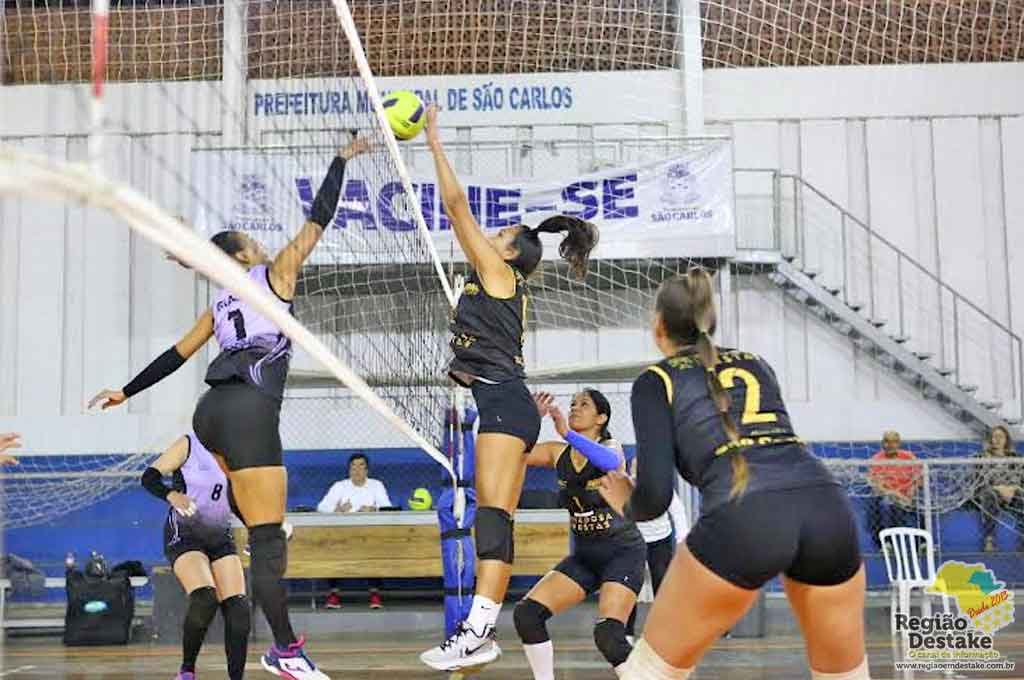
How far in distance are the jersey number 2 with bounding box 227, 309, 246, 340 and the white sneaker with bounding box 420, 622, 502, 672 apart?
57.6 inches

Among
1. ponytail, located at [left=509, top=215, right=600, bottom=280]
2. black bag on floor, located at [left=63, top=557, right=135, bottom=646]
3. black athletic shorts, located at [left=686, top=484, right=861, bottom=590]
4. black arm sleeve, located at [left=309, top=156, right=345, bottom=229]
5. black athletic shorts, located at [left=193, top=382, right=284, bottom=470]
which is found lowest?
black bag on floor, located at [left=63, top=557, right=135, bottom=646]

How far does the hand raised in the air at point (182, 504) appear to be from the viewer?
6.04m

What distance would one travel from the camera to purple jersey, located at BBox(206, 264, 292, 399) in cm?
480

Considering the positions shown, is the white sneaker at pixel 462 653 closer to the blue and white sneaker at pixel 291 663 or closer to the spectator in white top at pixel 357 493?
the blue and white sneaker at pixel 291 663

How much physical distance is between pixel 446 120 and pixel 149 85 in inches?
127

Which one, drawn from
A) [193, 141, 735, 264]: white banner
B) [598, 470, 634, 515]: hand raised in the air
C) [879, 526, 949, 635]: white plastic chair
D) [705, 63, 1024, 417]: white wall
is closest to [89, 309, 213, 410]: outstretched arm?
[598, 470, 634, 515]: hand raised in the air

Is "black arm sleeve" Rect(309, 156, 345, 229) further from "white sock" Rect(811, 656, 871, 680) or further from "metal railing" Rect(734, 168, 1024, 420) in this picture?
"metal railing" Rect(734, 168, 1024, 420)

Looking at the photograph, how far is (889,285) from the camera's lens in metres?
13.5

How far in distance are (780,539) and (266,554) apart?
2.37m

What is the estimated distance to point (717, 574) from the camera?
3.05 meters

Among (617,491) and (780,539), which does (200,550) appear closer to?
(617,491)

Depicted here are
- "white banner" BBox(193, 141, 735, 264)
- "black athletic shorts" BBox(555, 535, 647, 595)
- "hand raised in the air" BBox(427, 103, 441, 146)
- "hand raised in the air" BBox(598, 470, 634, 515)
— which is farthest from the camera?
"white banner" BBox(193, 141, 735, 264)

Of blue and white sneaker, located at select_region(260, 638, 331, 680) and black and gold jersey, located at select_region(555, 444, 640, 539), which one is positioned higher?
black and gold jersey, located at select_region(555, 444, 640, 539)

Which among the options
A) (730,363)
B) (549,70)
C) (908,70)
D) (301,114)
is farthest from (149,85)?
(730,363)
